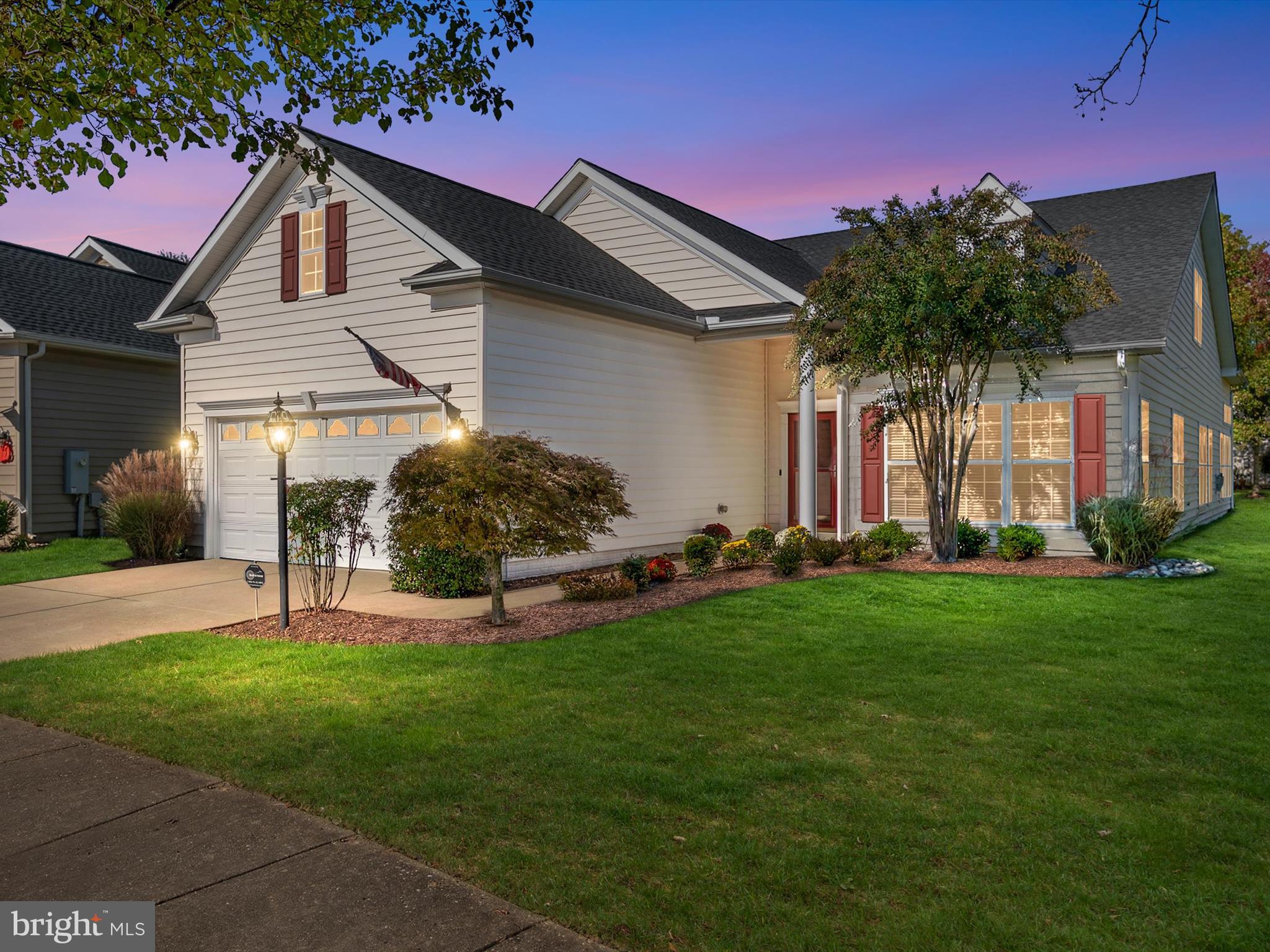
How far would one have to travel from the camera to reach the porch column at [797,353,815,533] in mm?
13711

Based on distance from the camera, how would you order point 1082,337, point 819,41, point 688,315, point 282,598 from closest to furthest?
point 282,598 → point 819,41 → point 1082,337 → point 688,315

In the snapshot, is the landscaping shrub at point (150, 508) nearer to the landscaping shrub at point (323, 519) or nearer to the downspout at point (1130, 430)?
the landscaping shrub at point (323, 519)

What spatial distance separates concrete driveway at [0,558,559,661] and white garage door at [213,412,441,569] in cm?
98

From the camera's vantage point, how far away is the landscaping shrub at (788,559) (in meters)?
11.4

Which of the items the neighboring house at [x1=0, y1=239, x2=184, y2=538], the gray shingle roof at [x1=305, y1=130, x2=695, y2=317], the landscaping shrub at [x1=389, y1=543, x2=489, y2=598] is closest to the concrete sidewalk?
the landscaping shrub at [x1=389, y1=543, x2=489, y2=598]

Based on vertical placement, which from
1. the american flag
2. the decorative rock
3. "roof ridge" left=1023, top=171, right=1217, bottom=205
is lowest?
the decorative rock

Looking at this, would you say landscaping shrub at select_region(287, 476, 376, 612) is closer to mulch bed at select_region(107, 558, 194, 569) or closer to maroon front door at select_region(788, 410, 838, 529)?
mulch bed at select_region(107, 558, 194, 569)

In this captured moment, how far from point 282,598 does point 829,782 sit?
6025 millimetres

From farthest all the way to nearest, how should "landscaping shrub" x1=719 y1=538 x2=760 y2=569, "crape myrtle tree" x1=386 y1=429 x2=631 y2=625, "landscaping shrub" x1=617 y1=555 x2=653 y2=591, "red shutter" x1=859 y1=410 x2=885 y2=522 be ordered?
"red shutter" x1=859 y1=410 x2=885 y2=522 → "landscaping shrub" x1=719 y1=538 x2=760 y2=569 → "landscaping shrub" x1=617 y1=555 x2=653 y2=591 → "crape myrtle tree" x1=386 y1=429 x2=631 y2=625

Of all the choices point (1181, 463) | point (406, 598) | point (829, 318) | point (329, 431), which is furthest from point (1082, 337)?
point (329, 431)

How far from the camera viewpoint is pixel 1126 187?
18.0 meters

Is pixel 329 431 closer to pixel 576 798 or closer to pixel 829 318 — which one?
pixel 829 318

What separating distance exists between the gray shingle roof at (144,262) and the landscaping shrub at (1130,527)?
21596 millimetres

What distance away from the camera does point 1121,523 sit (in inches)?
465
